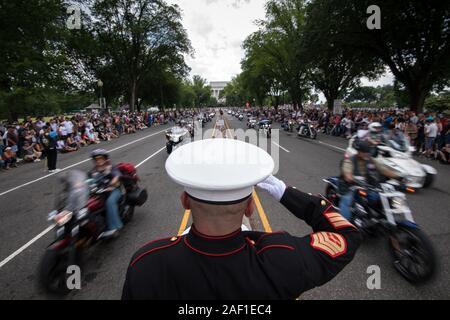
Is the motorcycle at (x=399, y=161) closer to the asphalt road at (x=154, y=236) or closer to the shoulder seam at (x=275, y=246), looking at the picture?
the asphalt road at (x=154, y=236)

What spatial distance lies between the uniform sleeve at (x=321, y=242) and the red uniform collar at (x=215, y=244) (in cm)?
30

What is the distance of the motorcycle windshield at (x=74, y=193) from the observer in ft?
10.9

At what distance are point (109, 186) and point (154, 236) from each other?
1.16m

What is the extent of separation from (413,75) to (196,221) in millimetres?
25686

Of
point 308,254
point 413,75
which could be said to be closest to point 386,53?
point 413,75

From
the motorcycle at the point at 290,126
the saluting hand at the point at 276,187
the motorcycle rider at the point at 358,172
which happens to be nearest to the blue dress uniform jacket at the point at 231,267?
the saluting hand at the point at 276,187

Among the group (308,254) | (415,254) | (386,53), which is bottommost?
(415,254)

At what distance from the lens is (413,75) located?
66.0ft

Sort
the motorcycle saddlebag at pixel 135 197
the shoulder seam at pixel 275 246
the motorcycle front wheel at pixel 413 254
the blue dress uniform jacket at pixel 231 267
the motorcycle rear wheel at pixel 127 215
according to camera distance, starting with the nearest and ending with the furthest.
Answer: the blue dress uniform jacket at pixel 231 267 → the shoulder seam at pixel 275 246 → the motorcycle front wheel at pixel 413 254 → the motorcycle rear wheel at pixel 127 215 → the motorcycle saddlebag at pixel 135 197

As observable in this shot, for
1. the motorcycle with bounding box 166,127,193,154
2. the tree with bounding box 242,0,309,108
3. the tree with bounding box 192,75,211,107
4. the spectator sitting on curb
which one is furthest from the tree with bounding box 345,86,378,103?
the spectator sitting on curb

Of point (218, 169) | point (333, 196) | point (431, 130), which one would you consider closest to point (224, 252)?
point (218, 169)

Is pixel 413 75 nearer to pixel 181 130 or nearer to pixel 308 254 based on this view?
pixel 181 130

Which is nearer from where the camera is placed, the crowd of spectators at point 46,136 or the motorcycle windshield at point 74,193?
the motorcycle windshield at point 74,193

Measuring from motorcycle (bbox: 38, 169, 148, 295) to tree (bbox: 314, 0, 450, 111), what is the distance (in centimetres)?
1934
